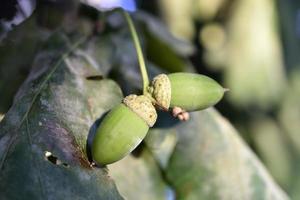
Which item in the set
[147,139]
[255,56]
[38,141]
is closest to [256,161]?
[147,139]

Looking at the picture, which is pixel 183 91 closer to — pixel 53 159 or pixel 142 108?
pixel 142 108

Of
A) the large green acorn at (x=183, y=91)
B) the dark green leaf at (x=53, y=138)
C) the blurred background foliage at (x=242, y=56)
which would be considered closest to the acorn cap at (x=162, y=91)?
the large green acorn at (x=183, y=91)

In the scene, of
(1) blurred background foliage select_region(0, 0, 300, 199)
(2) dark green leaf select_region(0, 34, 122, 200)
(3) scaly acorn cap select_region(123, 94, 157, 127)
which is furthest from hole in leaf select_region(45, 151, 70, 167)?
(1) blurred background foliage select_region(0, 0, 300, 199)

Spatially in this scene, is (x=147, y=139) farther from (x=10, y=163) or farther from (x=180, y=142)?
(x=10, y=163)

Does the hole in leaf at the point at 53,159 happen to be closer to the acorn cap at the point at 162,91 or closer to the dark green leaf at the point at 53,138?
the dark green leaf at the point at 53,138

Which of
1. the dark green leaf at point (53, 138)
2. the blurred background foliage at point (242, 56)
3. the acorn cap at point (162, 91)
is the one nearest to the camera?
the dark green leaf at point (53, 138)

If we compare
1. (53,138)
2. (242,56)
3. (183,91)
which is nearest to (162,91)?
(183,91)
